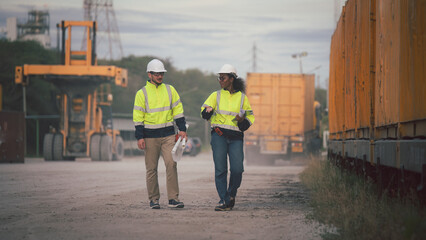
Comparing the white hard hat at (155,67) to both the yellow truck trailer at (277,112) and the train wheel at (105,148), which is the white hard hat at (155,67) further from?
the train wheel at (105,148)

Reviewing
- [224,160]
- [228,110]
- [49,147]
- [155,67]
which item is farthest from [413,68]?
[49,147]

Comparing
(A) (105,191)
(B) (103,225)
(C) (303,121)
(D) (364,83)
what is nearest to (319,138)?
(C) (303,121)

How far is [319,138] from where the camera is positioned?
107 feet

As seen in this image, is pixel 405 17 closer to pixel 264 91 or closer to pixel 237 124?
pixel 237 124

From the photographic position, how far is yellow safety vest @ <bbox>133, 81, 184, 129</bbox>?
397 inches

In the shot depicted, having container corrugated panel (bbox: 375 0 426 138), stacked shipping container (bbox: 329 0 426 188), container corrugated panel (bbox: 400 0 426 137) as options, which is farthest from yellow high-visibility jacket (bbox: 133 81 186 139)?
container corrugated panel (bbox: 400 0 426 137)

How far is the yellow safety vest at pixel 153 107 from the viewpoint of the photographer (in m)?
10.1

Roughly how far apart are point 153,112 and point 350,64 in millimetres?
3702

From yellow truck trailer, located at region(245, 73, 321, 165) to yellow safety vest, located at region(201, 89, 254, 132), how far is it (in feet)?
62.8

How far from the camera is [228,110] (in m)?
9.93

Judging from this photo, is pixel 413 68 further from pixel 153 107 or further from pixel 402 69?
pixel 153 107

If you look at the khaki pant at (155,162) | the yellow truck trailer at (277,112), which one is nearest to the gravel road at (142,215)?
Answer: the khaki pant at (155,162)

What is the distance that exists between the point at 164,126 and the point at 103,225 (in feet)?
7.87

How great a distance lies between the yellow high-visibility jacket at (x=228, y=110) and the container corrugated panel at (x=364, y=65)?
1546mm
